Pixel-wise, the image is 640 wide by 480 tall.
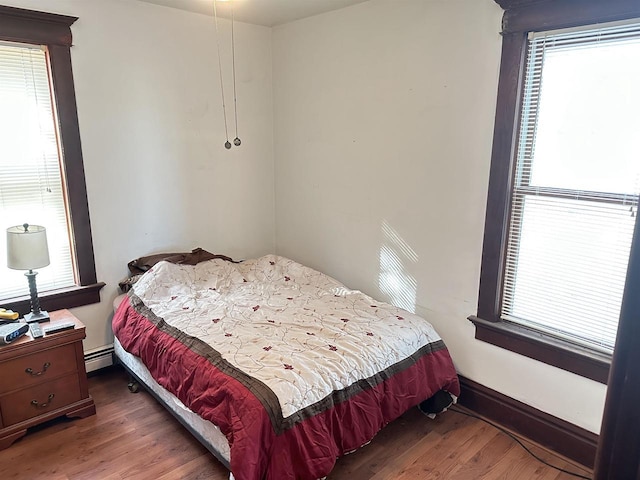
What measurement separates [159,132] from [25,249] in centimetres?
116

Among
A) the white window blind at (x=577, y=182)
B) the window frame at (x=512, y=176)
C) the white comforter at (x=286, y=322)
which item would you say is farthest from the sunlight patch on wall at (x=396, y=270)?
the white window blind at (x=577, y=182)

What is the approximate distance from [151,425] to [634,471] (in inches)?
94.9

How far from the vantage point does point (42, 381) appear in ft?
7.82

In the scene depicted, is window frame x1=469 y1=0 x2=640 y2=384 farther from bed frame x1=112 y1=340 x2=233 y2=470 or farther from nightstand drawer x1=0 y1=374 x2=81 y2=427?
nightstand drawer x1=0 y1=374 x2=81 y2=427

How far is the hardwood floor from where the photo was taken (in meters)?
2.13

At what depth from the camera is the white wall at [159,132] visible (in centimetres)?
276

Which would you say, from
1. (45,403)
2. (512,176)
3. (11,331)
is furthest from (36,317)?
(512,176)

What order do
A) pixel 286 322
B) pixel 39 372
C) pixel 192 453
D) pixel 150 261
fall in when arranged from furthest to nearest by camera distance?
pixel 150 261
pixel 286 322
pixel 39 372
pixel 192 453

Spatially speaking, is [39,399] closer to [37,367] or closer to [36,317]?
[37,367]

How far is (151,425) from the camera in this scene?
2.48 metres

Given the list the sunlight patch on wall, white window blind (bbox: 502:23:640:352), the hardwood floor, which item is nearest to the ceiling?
white window blind (bbox: 502:23:640:352)

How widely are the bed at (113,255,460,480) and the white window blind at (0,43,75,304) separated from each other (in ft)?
2.01

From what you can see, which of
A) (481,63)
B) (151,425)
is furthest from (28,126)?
(481,63)

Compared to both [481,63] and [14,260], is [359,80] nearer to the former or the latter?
[481,63]
